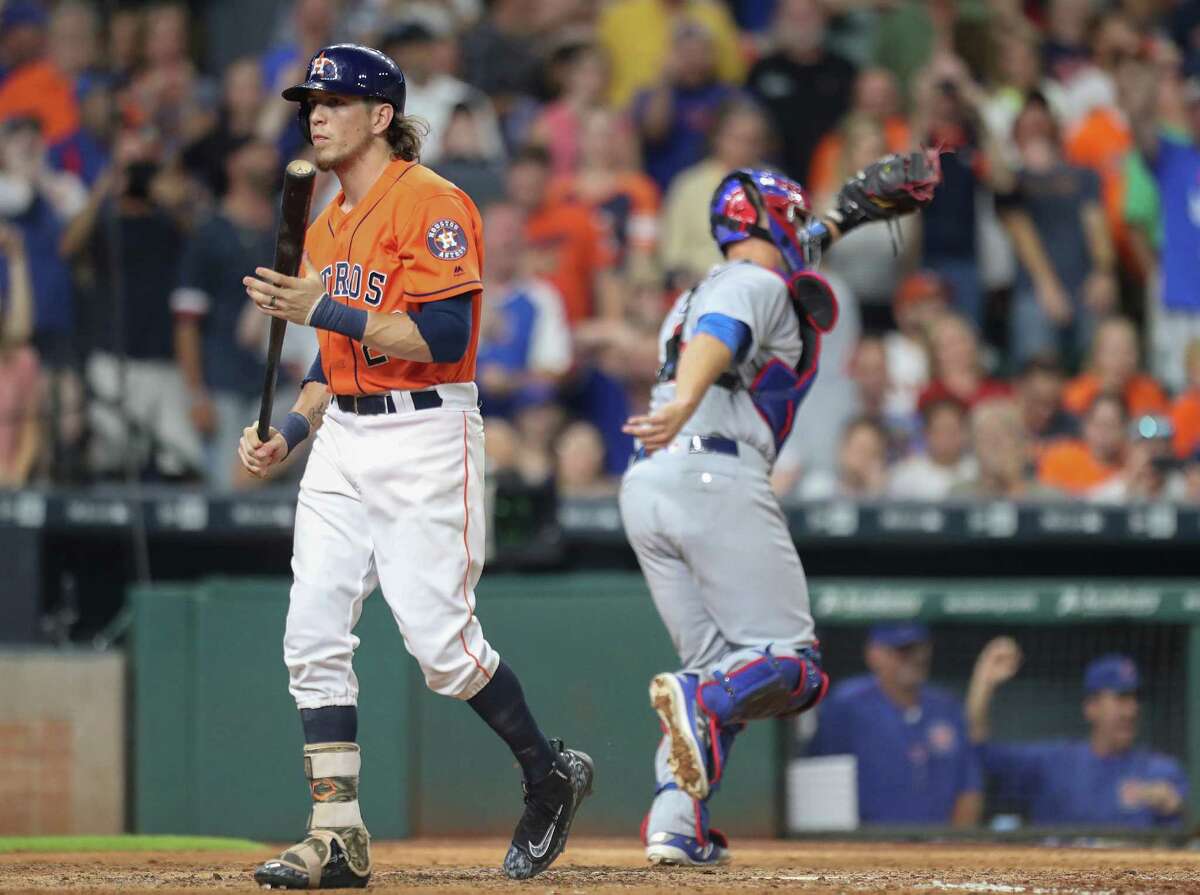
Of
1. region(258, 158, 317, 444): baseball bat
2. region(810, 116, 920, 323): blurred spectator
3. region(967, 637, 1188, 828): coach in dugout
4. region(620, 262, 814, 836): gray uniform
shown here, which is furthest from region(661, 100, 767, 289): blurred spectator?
region(258, 158, 317, 444): baseball bat

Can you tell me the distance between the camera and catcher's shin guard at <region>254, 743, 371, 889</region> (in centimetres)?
452

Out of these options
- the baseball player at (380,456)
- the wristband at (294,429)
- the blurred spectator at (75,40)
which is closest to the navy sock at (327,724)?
the baseball player at (380,456)

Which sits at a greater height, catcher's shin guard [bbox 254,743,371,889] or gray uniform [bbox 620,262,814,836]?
gray uniform [bbox 620,262,814,836]

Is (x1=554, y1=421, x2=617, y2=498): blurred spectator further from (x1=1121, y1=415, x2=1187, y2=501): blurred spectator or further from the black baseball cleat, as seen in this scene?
the black baseball cleat

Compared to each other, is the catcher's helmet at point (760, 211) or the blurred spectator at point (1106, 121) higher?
the blurred spectator at point (1106, 121)

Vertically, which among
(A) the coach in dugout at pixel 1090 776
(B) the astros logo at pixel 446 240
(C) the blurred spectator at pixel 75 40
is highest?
(C) the blurred spectator at pixel 75 40

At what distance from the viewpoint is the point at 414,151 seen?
16.1 feet

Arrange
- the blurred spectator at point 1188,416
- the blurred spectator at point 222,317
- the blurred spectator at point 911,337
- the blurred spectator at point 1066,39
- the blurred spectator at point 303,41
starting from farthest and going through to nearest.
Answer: the blurred spectator at point 1066,39 < the blurred spectator at point 303,41 < the blurred spectator at point 222,317 < the blurred spectator at point 911,337 < the blurred spectator at point 1188,416

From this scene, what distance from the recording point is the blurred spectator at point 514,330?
9.14 meters

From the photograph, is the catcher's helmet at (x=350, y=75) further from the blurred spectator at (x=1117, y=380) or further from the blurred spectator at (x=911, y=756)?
the blurred spectator at (x=1117, y=380)

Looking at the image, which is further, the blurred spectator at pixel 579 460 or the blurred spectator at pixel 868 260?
the blurred spectator at pixel 868 260

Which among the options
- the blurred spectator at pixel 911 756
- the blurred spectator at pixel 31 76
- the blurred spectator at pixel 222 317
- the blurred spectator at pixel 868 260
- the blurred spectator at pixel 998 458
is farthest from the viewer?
the blurred spectator at pixel 31 76

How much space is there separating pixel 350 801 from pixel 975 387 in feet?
17.1

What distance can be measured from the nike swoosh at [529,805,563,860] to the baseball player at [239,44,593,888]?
0.96 feet
